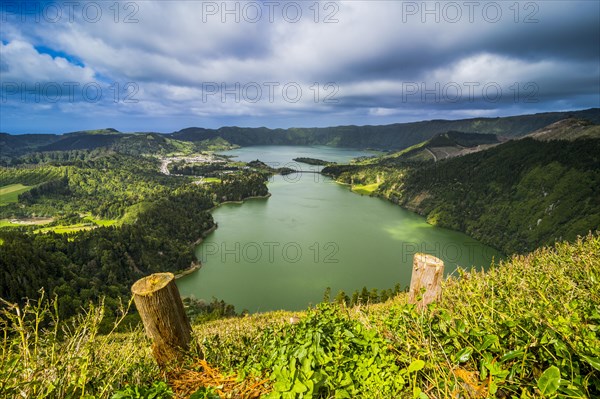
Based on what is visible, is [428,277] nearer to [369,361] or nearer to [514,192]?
[369,361]

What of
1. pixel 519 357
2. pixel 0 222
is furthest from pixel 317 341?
pixel 0 222

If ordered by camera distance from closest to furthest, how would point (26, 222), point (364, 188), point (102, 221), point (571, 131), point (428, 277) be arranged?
point (428, 277), point (102, 221), point (26, 222), point (571, 131), point (364, 188)

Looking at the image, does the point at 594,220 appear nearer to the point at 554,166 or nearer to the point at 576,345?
the point at 554,166

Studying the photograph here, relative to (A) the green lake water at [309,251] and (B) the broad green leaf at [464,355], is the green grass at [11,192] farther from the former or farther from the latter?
(B) the broad green leaf at [464,355]

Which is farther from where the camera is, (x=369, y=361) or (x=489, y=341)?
(x=369, y=361)

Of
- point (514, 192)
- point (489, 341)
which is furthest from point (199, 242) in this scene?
point (514, 192)

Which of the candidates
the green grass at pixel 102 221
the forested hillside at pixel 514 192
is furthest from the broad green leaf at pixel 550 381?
the green grass at pixel 102 221

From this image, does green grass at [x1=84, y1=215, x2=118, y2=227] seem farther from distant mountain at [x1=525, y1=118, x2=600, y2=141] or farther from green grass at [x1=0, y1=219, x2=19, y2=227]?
distant mountain at [x1=525, y1=118, x2=600, y2=141]
